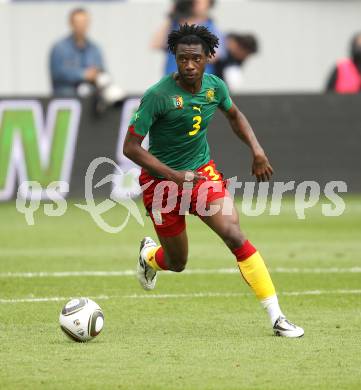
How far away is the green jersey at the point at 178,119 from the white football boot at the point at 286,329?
1.43 metres

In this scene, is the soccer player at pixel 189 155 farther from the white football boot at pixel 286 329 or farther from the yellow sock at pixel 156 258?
the yellow sock at pixel 156 258

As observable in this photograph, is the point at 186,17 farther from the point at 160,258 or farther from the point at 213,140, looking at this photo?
the point at 160,258

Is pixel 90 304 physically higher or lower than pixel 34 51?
higher

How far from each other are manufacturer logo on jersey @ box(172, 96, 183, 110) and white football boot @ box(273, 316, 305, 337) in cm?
170

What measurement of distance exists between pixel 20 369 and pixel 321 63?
21.3m

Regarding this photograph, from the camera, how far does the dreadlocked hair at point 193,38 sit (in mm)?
9484

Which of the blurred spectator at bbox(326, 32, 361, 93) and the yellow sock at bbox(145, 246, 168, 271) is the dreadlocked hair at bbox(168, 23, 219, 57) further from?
the blurred spectator at bbox(326, 32, 361, 93)

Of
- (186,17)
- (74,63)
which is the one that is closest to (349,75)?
(186,17)

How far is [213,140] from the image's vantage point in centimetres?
2025

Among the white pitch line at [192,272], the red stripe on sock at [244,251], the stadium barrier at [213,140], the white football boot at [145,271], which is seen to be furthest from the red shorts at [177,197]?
the stadium barrier at [213,140]

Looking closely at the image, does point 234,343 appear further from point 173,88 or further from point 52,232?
point 52,232

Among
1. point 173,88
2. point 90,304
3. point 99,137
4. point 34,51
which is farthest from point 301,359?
point 34,51

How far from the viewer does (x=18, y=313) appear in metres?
10.4

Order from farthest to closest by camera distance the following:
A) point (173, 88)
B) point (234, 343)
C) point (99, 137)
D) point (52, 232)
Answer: point (99, 137) < point (52, 232) < point (173, 88) < point (234, 343)
